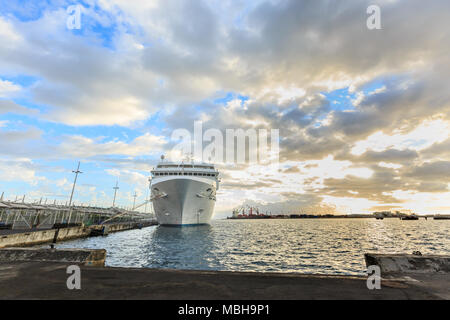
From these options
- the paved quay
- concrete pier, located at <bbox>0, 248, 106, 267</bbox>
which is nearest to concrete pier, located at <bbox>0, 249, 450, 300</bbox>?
the paved quay

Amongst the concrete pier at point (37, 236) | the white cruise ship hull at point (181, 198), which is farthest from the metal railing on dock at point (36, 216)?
the white cruise ship hull at point (181, 198)

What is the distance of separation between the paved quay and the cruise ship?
3773 cm

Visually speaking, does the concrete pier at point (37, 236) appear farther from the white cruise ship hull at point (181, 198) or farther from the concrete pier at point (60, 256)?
the concrete pier at point (60, 256)

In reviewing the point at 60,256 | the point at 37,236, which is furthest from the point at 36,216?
the point at 60,256

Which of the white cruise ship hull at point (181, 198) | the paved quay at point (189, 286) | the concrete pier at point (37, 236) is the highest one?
the white cruise ship hull at point (181, 198)

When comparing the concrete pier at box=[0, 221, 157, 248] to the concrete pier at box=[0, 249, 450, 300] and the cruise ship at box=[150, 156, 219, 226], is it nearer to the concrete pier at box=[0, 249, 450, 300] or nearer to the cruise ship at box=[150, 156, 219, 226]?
the cruise ship at box=[150, 156, 219, 226]

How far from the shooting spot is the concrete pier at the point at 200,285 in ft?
13.1

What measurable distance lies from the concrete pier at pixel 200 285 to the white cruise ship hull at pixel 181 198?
3775 centimetres

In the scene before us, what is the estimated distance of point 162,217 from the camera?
1965 inches
